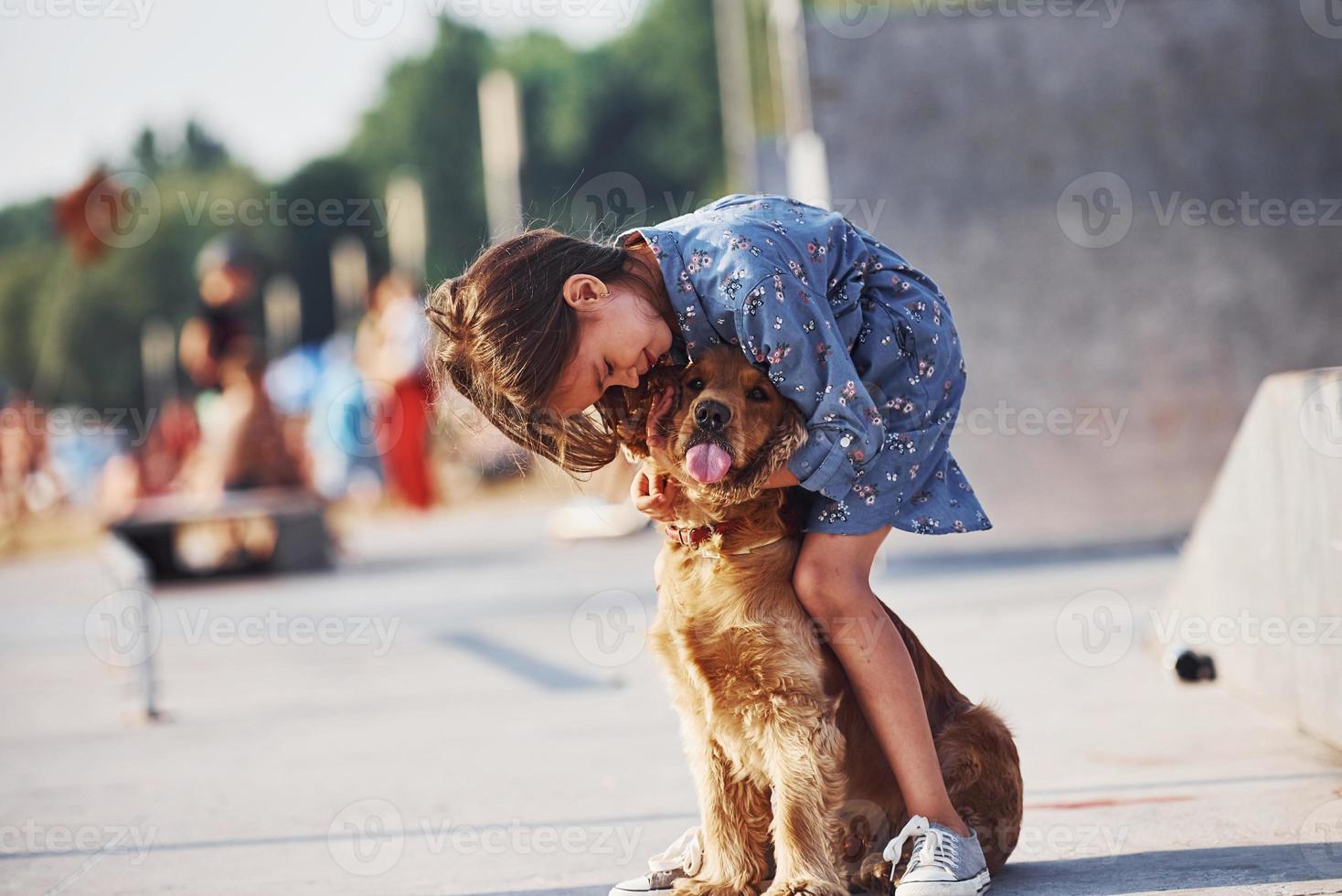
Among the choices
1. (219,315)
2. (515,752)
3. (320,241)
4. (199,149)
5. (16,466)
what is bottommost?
(515,752)

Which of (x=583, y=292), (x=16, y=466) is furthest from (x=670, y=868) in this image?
(x=16, y=466)

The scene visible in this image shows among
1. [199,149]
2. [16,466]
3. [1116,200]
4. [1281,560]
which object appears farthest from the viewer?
[199,149]

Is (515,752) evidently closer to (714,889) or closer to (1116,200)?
(714,889)

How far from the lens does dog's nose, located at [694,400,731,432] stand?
121 inches

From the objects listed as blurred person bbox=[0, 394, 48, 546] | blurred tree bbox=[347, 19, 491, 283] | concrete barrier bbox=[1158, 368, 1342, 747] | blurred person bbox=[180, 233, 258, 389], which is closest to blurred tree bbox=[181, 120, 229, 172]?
blurred tree bbox=[347, 19, 491, 283]

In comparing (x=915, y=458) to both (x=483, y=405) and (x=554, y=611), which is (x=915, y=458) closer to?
(x=483, y=405)

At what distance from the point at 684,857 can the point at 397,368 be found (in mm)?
12904

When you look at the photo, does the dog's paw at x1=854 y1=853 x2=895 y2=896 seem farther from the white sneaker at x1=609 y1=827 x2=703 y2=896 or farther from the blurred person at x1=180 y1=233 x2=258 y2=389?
the blurred person at x1=180 y1=233 x2=258 y2=389

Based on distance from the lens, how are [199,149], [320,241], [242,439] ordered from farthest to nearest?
[199,149] → [320,241] → [242,439]

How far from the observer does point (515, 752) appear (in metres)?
5.11

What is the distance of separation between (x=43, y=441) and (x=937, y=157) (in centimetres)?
2305

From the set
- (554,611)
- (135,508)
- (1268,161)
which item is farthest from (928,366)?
(135,508)

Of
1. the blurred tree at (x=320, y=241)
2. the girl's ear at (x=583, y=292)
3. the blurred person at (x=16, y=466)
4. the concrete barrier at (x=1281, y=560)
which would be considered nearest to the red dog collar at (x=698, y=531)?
the girl's ear at (x=583, y=292)

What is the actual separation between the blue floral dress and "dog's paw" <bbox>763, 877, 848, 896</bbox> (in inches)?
30.0
